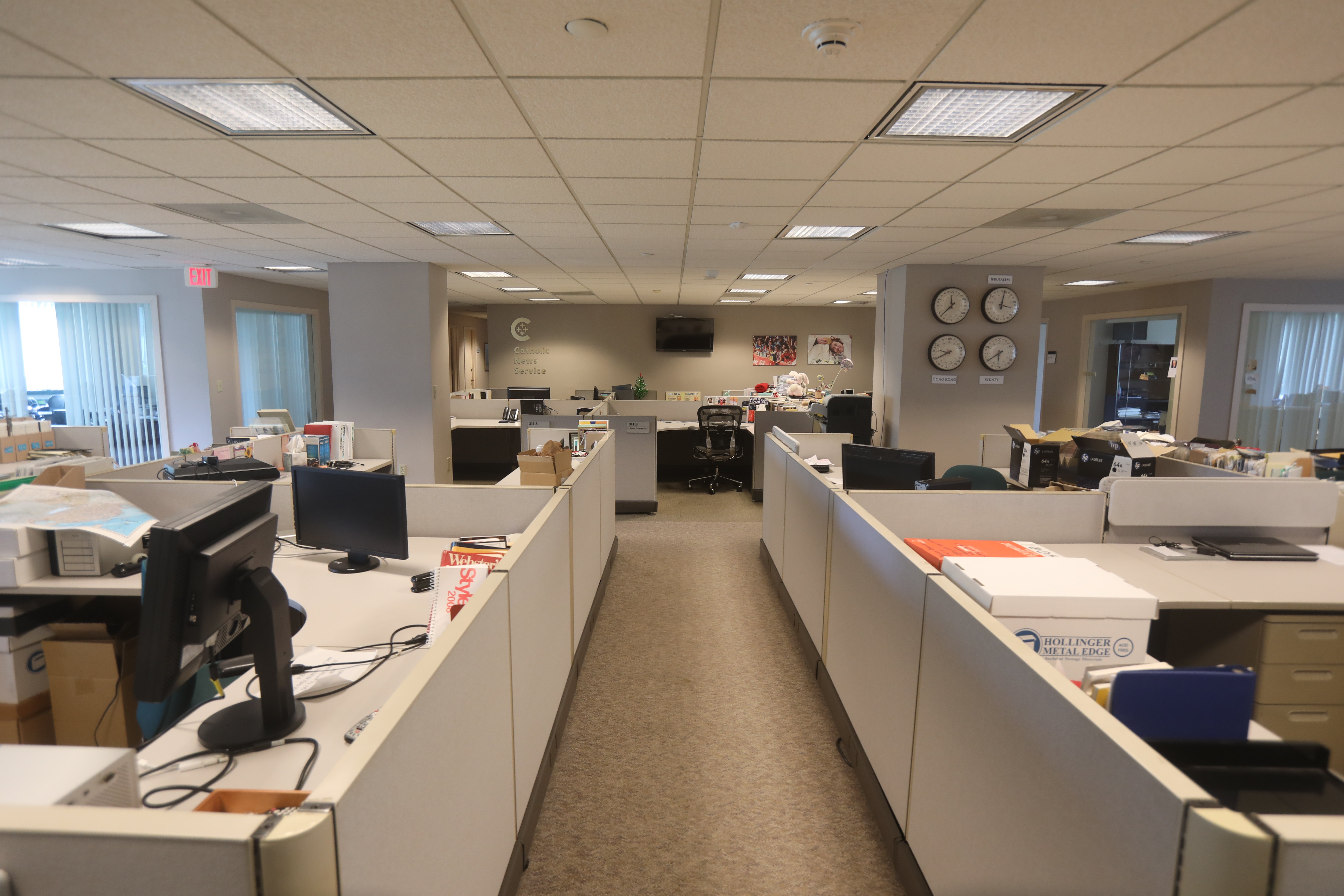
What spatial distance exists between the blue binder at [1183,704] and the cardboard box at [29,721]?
2944 mm

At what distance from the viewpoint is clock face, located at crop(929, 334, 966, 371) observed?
6168mm

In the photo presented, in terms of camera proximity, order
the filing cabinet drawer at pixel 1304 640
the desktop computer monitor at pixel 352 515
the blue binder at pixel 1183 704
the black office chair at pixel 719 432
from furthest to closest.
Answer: the black office chair at pixel 719 432, the desktop computer monitor at pixel 352 515, the filing cabinet drawer at pixel 1304 640, the blue binder at pixel 1183 704

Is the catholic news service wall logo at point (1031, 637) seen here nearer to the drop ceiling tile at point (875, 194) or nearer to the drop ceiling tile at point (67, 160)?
the drop ceiling tile at point (875, 194)

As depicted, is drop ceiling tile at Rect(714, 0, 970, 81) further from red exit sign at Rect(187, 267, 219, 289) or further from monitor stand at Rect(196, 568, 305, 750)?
red exit sign at Rect(187, 267, 219, 289)

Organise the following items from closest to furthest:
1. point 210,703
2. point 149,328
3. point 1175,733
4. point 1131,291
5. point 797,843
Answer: point 1175,733 < point 210,703 < point 797,843 < point 149,328 < point 1131,291

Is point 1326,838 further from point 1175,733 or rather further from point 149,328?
point 149,328

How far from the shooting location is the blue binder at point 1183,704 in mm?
987

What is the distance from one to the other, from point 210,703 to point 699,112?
7.77 feet

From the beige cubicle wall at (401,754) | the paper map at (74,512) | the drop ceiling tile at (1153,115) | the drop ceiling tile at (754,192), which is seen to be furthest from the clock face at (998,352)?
the paper map at (74,512)

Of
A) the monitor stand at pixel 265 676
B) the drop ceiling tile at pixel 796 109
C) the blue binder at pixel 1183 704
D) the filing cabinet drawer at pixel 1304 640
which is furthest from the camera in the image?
the drop ceiling tile at pixel 796 109

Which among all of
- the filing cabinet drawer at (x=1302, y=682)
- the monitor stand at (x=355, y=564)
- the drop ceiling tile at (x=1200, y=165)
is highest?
the drop ceiling tile at (x=1200, y=165)

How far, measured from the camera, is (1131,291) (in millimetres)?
8398

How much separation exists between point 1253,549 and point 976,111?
2.00 meters

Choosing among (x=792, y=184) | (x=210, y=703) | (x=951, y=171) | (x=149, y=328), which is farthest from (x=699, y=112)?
(x=149, y=328)
